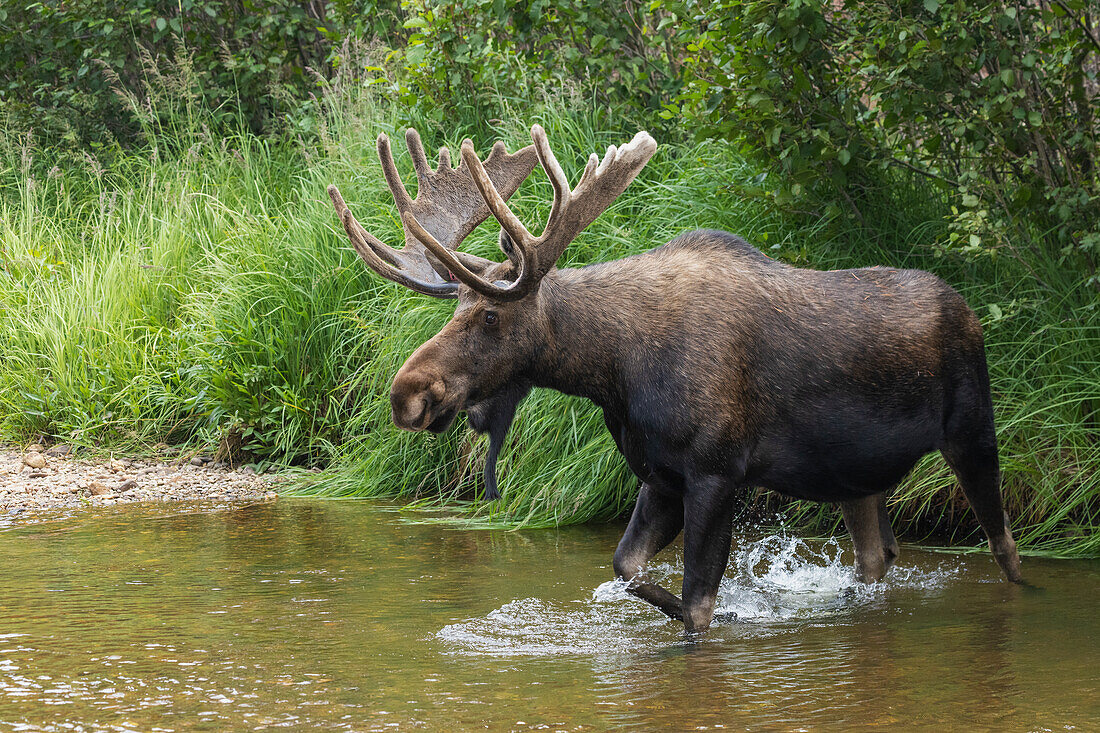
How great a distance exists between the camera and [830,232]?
6793 millimetres

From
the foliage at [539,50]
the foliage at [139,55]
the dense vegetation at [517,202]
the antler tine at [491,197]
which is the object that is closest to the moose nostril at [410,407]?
the antler tine at [491,197]

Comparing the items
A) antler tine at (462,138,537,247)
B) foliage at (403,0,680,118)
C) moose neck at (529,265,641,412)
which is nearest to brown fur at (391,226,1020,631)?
moose neck at (529,265,641,412)

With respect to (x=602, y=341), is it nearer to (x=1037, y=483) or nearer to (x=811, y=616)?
(x=811, y=616)

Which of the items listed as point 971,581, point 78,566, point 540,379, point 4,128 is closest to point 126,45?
point 4,128

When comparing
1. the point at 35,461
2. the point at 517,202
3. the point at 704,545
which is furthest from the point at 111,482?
the point at 704,545

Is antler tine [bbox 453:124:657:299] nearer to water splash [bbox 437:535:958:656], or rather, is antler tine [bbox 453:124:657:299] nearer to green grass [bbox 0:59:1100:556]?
water splash [bbox 437:535:958:656]

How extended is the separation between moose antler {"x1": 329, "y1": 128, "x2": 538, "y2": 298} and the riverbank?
9.88ft

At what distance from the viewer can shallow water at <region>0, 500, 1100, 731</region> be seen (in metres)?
3.70

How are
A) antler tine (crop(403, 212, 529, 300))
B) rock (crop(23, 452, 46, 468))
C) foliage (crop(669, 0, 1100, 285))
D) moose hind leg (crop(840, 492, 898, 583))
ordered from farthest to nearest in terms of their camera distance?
rock (crop(23, 452, 46, 468)), foliage (crop(669, 0, 1100, 285)), moose hind leg (crop(840, 492, 898, 583)), antler tine (crop(403, 212, 529, 300))

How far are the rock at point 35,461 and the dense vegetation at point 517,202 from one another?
46cm

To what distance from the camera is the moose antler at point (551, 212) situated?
14.4ft

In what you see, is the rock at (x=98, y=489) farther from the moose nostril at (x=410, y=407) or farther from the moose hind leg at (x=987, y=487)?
the moose hind leg at (x=987, y=487)

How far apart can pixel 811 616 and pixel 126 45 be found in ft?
34.3

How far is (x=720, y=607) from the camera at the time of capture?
5.20m
